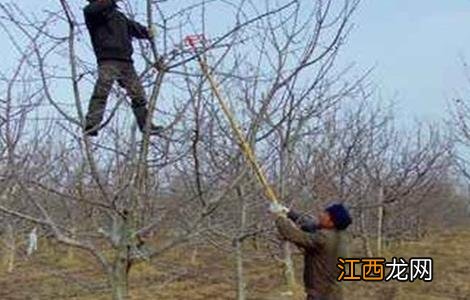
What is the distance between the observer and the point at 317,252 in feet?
17.1

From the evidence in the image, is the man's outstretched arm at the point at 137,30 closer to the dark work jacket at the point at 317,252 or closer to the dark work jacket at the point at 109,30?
the dark work jacket at the point at 109,30

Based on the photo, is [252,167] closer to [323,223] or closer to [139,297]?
[323,223]

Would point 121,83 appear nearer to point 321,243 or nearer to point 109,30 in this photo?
point 109,30

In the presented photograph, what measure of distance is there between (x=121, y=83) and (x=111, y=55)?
0.57ft

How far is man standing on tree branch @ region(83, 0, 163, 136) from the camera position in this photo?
14.1ft

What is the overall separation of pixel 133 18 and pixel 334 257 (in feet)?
6.80

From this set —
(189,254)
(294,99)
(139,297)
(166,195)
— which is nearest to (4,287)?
(139,297)

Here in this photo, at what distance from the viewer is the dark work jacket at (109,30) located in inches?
171

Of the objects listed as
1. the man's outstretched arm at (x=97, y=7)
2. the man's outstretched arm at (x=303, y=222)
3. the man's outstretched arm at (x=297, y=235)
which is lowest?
the man's outstretched arm at (x=297, y=235)

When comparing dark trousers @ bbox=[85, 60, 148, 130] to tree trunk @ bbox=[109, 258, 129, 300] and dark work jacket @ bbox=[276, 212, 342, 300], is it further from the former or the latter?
dark work jacket @ bbox=[276, 212, 342, 300]

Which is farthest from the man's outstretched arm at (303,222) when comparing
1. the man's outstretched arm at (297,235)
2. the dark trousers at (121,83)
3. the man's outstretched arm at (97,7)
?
the man's outstretched arm at (97,7)

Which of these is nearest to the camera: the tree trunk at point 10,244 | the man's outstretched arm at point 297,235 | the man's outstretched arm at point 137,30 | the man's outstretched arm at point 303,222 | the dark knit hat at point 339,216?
the man's outstretched arm at point 137,30

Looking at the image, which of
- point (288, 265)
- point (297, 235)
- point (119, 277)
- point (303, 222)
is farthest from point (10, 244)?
point (119, 277)

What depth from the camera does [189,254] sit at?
22.4 meters
